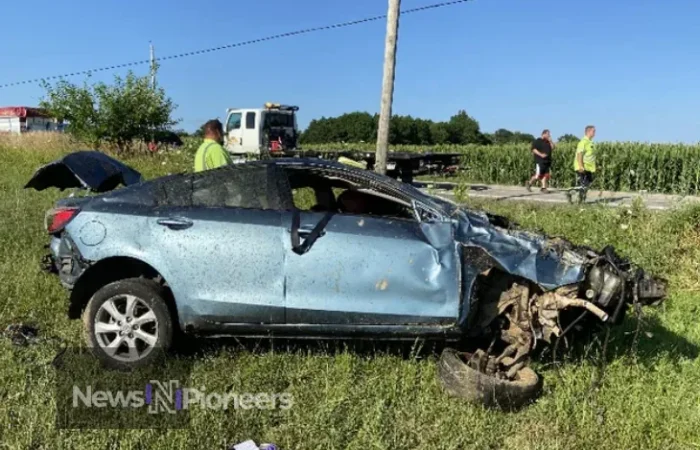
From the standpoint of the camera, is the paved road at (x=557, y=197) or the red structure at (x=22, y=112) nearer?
the paved road at (x=557, y=197)

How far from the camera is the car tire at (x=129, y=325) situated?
4.54 m

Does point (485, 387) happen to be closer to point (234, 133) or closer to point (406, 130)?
point (234, 133)

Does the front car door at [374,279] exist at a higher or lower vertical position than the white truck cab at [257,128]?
lower

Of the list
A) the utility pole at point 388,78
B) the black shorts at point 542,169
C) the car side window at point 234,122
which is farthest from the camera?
the car side window at point 234,122

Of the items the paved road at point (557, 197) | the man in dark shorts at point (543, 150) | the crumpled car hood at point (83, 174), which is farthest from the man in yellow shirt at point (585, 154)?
the crumpled car hood at point (83, 174)

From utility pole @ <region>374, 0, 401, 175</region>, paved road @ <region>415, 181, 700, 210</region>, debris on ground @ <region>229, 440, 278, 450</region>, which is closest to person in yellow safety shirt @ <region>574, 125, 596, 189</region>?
paved road @ <region>415, 181, 700, 210</region>

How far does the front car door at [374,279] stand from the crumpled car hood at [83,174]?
7.90ft

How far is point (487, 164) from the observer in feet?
85.1

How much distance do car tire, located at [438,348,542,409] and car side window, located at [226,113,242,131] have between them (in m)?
19.4

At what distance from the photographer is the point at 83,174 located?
608 cm

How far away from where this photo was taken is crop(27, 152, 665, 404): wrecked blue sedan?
4.34 m

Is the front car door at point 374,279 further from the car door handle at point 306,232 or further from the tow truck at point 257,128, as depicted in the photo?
the tow truck at point 257,128

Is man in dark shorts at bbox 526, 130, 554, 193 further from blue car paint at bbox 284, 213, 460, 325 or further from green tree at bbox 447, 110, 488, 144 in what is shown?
green tree at bbox 447, 110, 488, 144

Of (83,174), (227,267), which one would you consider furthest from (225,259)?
(83,174)
